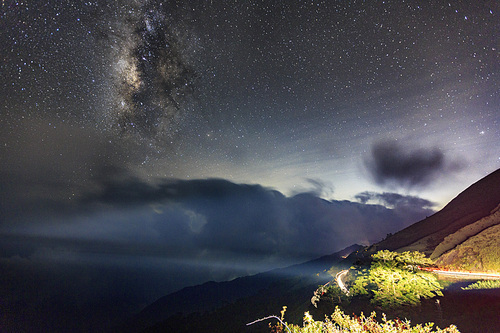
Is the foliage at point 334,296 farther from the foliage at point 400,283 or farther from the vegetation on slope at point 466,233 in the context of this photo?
the vegetation on slope at point 466,233

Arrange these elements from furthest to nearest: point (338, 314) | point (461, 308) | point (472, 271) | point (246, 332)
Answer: point (246, 332)
point (472, 271)
point (461, 308)
point (338, 314)

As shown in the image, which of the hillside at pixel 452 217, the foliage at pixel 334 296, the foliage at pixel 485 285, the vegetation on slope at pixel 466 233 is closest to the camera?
the foliage at pixel 485 285

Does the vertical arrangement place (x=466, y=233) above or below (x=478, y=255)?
above

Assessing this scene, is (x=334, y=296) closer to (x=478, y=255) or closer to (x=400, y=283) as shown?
(x=400, y=283)

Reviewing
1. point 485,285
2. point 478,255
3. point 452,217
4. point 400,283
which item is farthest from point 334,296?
point 452,217

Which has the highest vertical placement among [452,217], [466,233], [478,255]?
[452,217]

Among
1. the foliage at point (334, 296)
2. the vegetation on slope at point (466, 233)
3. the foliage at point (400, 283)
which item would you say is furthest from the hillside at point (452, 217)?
the foliage at point (400, 283)

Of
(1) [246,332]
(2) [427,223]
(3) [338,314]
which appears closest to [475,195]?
(2) [427,223]

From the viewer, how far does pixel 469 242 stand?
Answer: 22.1m

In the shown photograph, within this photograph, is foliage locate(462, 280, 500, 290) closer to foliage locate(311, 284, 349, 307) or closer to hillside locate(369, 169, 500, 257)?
foliage locate(311, 284, 349, 307)

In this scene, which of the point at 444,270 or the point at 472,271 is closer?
the point at 472,271

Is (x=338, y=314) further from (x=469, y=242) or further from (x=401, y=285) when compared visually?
(x=469, y=242)

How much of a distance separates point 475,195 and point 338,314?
238 feet

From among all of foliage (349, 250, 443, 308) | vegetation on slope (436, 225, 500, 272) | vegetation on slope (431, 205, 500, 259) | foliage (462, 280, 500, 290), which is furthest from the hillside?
foliage (349, 250, 443, 308)
